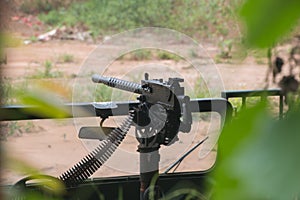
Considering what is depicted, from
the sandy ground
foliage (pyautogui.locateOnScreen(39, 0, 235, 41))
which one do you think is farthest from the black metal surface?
foliage (pyautogui.locateOnScreen(39, 0, 235, 41))

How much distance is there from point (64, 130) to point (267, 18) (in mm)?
2859

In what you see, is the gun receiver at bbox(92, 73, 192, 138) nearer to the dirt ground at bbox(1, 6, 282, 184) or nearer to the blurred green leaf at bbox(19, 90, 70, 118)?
the dirt ground at bbox(1, 6, 282, 184)

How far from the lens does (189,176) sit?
46.6 inches

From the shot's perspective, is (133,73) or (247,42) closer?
(247,42)

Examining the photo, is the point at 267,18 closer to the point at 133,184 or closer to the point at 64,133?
the point at 133,184

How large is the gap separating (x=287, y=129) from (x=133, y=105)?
2.93 feet

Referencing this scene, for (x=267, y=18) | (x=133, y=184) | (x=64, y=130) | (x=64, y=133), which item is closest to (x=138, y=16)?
(x=64, y=133)

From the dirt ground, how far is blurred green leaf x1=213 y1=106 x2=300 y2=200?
6cm

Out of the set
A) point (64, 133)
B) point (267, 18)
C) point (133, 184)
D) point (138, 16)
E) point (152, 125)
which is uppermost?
point (138, 16)

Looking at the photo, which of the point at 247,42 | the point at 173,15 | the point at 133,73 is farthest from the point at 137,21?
the point at 247,42

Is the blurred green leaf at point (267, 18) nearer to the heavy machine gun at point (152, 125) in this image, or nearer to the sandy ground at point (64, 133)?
the sandy ground at point (64, 133)

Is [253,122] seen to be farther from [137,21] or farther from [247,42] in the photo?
[137,21]

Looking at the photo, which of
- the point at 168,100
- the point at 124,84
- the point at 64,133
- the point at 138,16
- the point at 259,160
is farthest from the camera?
the point at 138,16

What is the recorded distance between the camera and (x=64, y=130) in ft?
9.76
